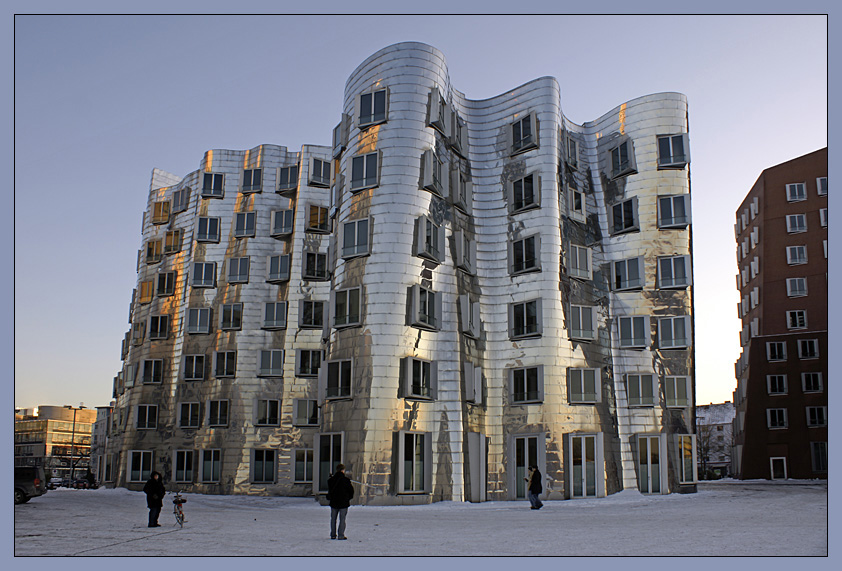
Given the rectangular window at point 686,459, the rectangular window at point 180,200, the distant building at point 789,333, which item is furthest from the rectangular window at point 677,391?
the rectangular window at point 180,200

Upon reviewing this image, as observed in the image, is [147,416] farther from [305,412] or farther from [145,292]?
[305,412]

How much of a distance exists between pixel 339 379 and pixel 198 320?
68.7ft

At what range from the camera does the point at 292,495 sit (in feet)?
160

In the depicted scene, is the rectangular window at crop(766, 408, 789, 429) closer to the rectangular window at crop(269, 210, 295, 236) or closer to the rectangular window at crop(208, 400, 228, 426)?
the rectangular window at crop(269, 210, 295, 236)

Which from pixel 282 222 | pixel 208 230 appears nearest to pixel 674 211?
pixel 282 222

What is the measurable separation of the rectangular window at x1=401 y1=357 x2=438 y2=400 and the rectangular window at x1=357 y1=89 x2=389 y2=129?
40.0 ft

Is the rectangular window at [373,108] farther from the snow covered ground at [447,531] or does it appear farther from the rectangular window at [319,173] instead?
the snow covered ground at [447,531]

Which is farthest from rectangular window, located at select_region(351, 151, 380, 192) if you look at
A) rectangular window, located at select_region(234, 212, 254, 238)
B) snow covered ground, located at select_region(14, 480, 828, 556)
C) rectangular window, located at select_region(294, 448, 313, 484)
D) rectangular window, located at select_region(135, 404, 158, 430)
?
rectangular window, located at select_region(135, 404, 158, 430)

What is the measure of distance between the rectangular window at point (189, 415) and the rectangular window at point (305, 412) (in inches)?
285

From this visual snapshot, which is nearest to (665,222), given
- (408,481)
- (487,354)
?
(487,354)

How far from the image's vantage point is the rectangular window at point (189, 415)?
2063 inches

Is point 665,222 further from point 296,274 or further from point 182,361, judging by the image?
point 182,361

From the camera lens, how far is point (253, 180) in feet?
182

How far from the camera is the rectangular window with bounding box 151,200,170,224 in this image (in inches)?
2389
